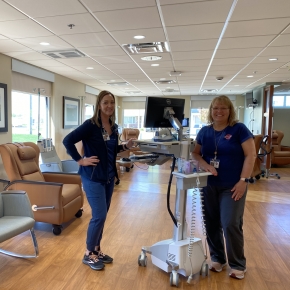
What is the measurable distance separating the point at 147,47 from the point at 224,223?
2.69m

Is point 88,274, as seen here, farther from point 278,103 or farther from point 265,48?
point 278,103

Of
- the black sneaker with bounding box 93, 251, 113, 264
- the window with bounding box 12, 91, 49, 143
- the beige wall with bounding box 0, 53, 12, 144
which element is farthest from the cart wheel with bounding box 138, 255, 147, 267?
the window with bounding box 12, 91, 49, 143

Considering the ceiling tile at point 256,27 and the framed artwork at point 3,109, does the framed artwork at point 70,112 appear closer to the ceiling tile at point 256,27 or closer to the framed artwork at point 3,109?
the framed artwork at point 3,109

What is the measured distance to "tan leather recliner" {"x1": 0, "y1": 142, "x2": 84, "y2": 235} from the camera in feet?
8.98

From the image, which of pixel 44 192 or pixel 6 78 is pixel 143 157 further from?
pixel 6 78

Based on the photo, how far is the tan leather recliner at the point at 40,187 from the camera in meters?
2.74


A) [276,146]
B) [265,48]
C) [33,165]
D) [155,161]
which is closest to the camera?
[155,161]

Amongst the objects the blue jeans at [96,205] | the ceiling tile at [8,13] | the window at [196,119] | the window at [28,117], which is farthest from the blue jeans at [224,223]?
the window at [196,119]

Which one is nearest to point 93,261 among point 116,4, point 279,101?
point 116,4

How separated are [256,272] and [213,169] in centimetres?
102

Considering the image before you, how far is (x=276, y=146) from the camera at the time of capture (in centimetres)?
762

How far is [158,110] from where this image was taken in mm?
2166

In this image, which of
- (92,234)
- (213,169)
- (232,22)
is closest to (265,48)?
(232,22)

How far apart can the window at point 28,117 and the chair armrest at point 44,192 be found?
2.08 metres
